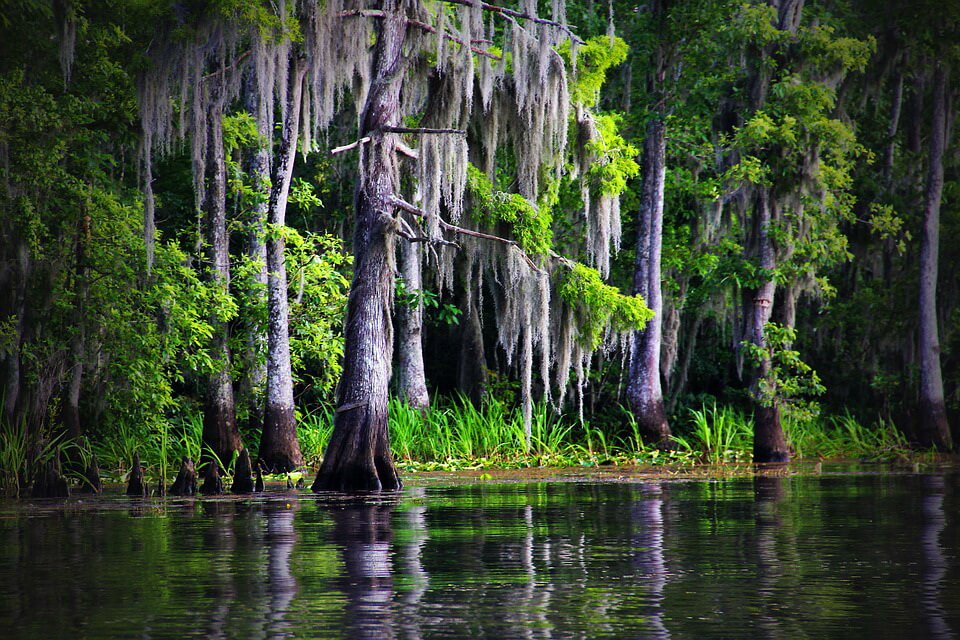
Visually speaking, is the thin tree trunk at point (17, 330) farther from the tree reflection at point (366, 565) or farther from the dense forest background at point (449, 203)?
the tree reflection at point (366, 565)

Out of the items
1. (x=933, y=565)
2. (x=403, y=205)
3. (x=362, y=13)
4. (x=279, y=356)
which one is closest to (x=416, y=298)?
(x=279, y=356)

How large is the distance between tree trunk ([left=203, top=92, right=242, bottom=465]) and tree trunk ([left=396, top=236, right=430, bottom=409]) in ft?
13.4

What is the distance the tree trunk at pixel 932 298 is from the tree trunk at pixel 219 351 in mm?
13720

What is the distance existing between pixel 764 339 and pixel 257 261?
906cm

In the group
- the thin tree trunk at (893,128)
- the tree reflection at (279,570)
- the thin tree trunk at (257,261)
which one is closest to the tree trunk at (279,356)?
the thin tree trunk at (257,261)

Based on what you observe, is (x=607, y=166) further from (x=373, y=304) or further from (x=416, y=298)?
(x=373, y=304)

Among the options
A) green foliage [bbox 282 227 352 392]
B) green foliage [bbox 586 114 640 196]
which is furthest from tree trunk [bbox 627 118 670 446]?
green foliage [bbox 282 227 352 392]

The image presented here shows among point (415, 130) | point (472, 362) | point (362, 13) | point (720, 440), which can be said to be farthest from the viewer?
point (472, 362)

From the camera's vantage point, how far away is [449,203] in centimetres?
1984

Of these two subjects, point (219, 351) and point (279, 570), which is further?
point (219, 351)

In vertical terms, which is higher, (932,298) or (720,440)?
(932,298)

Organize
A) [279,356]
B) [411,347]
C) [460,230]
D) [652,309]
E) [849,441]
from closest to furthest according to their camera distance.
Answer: [460,230] < [279,356] < [652,309] < [411,347] < [849,441]

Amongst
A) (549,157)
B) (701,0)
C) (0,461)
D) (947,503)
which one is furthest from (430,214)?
(701,0)

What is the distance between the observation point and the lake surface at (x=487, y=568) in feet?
21.9
